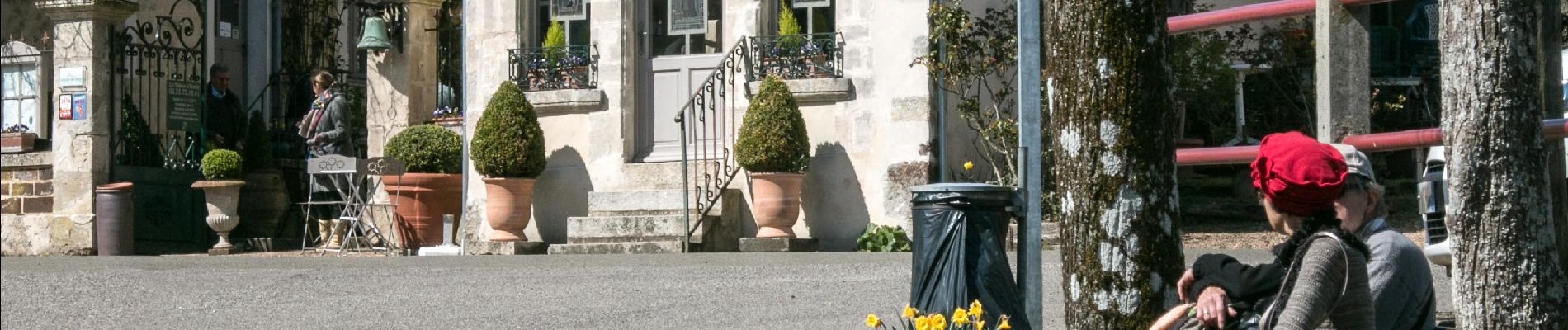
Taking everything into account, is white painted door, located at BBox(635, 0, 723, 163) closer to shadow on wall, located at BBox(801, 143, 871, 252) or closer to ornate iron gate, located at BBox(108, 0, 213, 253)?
shadow on wall, located at BBox(801, 143, 871, 252)

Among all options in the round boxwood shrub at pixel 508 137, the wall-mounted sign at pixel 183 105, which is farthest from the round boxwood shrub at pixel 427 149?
the wall-mounted sign at pixel 183 105

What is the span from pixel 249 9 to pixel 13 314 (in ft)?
29.9

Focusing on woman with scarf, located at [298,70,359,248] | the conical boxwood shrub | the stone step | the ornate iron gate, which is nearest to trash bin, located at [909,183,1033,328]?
the conical boxwood shrub

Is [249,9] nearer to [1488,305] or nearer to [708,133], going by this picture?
[708,133]

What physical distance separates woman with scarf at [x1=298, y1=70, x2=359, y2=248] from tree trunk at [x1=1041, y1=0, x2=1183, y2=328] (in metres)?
10.4

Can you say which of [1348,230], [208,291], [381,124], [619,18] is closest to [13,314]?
[208,291]

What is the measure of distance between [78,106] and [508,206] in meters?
3.86

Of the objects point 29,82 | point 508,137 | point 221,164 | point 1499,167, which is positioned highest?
point 29,82

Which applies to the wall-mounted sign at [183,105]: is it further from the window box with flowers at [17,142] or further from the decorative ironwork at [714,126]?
the decorative ironwork at [714,126]

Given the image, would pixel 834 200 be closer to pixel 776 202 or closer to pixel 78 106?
pixel 776 202

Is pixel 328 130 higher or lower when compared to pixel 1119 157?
higher

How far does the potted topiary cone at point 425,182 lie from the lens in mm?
15500

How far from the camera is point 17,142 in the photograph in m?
16.9

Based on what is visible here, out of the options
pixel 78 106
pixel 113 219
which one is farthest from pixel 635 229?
pixel 78 106
